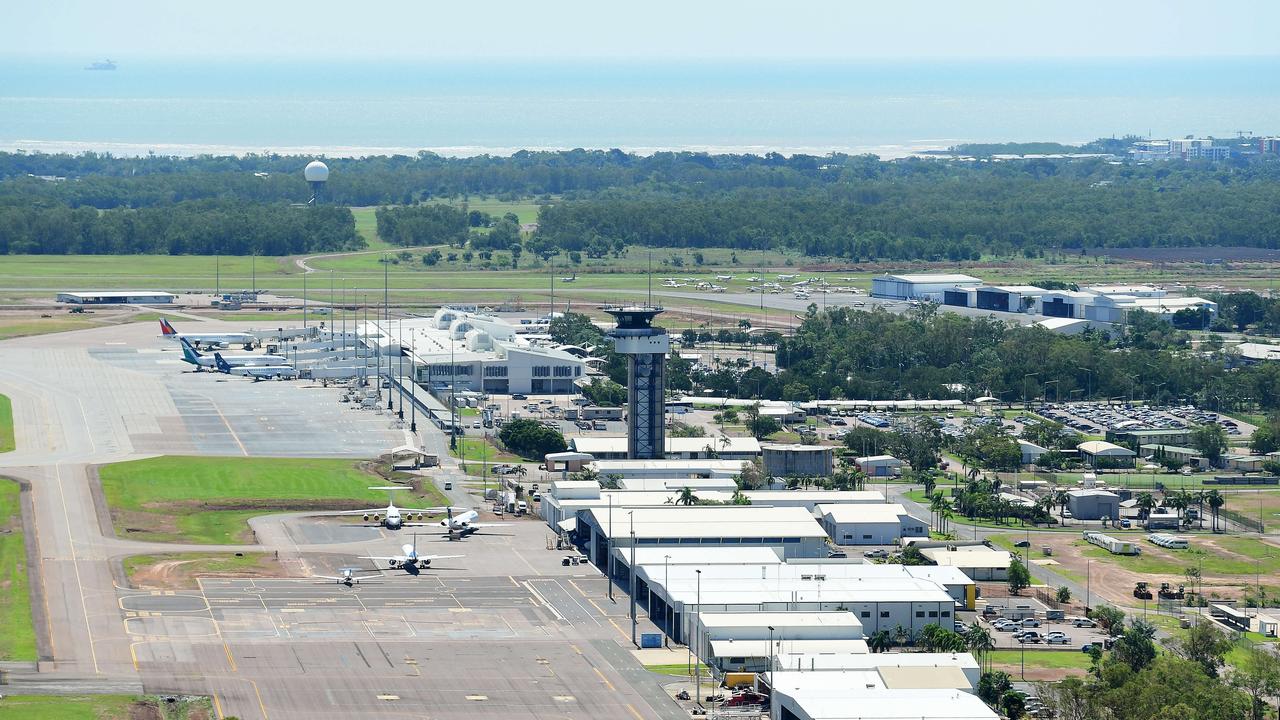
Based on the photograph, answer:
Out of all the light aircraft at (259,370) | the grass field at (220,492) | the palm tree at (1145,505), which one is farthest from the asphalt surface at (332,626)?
the light aircraft at (259,370)

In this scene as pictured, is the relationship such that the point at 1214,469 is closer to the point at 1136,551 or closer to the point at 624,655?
the point at 1136,551

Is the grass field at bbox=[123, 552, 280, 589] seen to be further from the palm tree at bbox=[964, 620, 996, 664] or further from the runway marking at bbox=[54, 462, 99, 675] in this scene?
the palm tree at bbox=[964, 620, 996, 664]

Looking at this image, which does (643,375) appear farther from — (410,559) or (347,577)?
(347,577)

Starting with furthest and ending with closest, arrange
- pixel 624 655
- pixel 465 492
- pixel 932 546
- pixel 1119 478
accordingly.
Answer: pixel 1119 478, pixel 465 492, pixel 932 546, pixel 624 655

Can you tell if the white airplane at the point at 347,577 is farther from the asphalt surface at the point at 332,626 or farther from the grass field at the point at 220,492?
the grass field at the point at 220,492

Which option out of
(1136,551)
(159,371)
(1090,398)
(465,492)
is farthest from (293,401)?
(1136,551)

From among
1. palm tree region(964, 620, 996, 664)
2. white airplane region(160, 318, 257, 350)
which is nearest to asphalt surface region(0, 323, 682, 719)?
palm tree region(964, 620, 996, 664)
